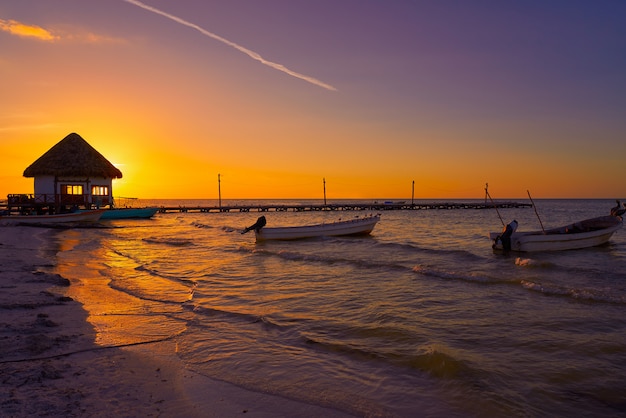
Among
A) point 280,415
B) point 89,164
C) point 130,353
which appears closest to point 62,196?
point 89,164

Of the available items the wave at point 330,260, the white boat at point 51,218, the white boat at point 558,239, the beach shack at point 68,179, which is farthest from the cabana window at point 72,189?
the white boat at point 558,239

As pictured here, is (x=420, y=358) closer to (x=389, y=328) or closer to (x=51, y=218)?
(x=389, y=328)

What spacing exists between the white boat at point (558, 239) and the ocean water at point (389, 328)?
11.5 feet

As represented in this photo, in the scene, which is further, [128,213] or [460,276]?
[128,213]

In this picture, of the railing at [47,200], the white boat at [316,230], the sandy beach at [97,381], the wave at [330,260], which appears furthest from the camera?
the railing at [47,200]

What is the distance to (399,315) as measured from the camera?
897 cm

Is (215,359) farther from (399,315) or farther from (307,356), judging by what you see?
(399,315)

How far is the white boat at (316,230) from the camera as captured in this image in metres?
26.0

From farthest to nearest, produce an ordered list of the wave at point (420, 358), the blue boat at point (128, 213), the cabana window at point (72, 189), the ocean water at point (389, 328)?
the blue boat at point (128, 213)
the cabana window at point (72, 189)
the wave at point (420, 358)
the ocean water at point (389, 328)

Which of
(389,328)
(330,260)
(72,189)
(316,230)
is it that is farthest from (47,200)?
(389,328)

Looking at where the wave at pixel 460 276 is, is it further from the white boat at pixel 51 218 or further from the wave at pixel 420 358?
the white boat at pixel 51 218

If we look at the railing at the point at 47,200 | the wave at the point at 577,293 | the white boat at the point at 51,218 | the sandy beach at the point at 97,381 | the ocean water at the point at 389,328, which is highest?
the railing at the point at 47,200

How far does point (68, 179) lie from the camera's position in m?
41.5

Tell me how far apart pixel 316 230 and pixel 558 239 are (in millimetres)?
13509
